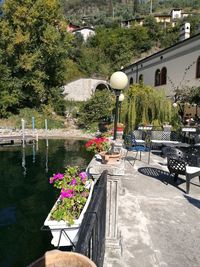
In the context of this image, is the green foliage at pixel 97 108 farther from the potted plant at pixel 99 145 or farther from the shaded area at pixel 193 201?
the shaded area at pixel 193 201

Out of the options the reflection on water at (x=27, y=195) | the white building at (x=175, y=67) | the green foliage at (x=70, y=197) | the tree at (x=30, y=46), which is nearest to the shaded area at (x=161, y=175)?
the reflection on water at (x=27, y=195)

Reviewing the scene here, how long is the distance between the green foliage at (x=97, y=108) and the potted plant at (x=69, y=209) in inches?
742

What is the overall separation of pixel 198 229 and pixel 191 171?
2.00 meters

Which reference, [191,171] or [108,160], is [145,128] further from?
[108,160]

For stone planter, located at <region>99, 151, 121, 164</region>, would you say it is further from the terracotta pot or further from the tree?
the tree

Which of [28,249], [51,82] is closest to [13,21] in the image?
→ [51,82]

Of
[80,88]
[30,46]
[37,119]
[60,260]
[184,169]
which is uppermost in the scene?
[30,46]

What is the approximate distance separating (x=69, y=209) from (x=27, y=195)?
5989 mm

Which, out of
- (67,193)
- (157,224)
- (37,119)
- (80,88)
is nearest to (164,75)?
(37,119)

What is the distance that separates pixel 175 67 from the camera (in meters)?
20.1

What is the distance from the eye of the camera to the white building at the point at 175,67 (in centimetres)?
1777

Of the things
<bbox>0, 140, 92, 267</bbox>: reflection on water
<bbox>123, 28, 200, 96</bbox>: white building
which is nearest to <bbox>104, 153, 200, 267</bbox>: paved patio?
<bbox>0, 140, 92, 267</bbox>: reflection on water

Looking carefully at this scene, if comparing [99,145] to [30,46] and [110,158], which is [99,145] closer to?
[110,158]

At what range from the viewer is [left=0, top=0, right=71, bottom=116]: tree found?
2547cm
